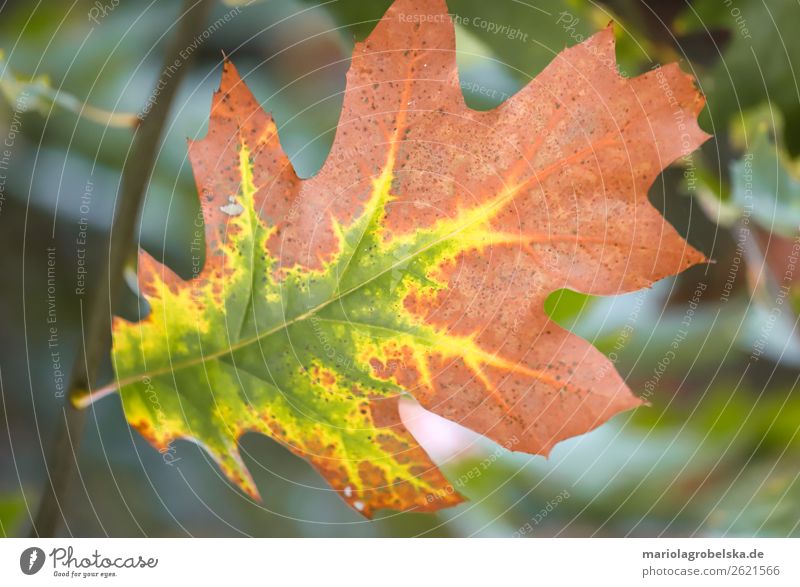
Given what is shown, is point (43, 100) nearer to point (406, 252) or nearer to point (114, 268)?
point (114, 268)

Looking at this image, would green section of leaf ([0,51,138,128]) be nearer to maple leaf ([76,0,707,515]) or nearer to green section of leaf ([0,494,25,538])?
maple leaf ([76,0,707,515])

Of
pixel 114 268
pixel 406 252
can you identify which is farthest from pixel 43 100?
pixel 406 252

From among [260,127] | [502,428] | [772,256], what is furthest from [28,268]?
[772,256]

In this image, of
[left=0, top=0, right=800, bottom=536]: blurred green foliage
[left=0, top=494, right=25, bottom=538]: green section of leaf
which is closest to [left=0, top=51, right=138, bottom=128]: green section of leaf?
[left=0, top=0, right=800, bottom=536]: blurred green foliage

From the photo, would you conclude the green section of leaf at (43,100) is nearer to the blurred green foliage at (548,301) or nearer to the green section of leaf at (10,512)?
the blurred green foliage at (548,301)

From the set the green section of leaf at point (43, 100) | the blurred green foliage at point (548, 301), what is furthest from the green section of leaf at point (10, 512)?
the green section of leaf at point (43, 100)

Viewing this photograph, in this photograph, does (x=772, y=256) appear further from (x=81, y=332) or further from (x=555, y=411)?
(x=81, y=332)
